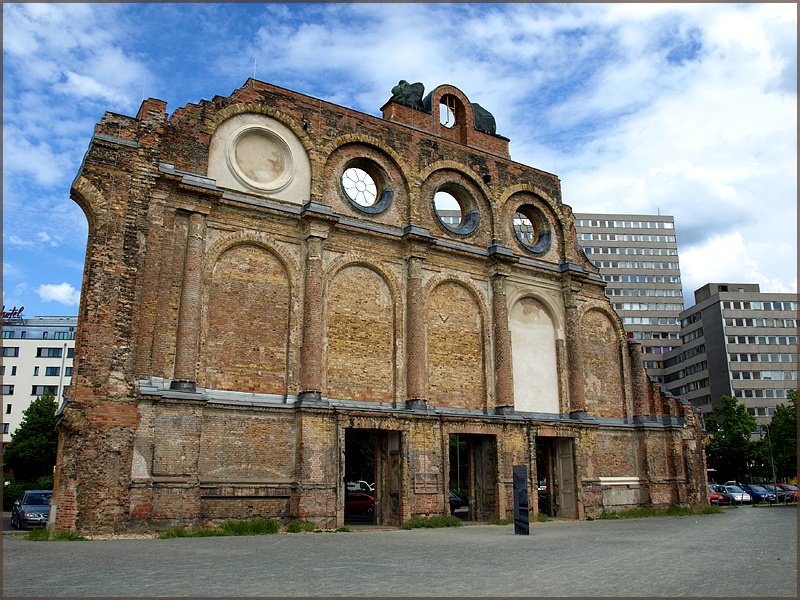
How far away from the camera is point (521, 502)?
55.1 feet

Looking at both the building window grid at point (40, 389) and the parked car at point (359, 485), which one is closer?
the parked car at point (359, 485)

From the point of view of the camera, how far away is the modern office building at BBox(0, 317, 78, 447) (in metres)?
65.2

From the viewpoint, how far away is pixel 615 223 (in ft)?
286

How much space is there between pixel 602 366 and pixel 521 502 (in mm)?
11220

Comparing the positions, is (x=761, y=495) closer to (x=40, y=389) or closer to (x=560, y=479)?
(x=560, y=479)

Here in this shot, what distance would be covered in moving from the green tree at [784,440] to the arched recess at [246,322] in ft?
128

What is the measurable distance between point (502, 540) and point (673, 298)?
76.8 m

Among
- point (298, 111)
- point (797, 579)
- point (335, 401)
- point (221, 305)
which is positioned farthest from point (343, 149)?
point (797, 579)

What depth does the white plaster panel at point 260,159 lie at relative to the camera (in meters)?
19.5

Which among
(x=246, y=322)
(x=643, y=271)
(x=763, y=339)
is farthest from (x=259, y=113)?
(x=643, y=271)

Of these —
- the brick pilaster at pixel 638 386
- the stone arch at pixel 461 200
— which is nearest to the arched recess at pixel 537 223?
the stone arch at pixel 461 200

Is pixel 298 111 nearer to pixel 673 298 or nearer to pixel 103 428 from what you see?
pixel 103 428

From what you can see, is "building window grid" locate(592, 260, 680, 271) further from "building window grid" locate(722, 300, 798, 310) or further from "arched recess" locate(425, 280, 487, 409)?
"arched recess" locate(425, 280, 487, 409)

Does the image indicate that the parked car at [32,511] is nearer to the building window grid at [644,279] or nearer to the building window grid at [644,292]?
the building window grid at [644,292]
